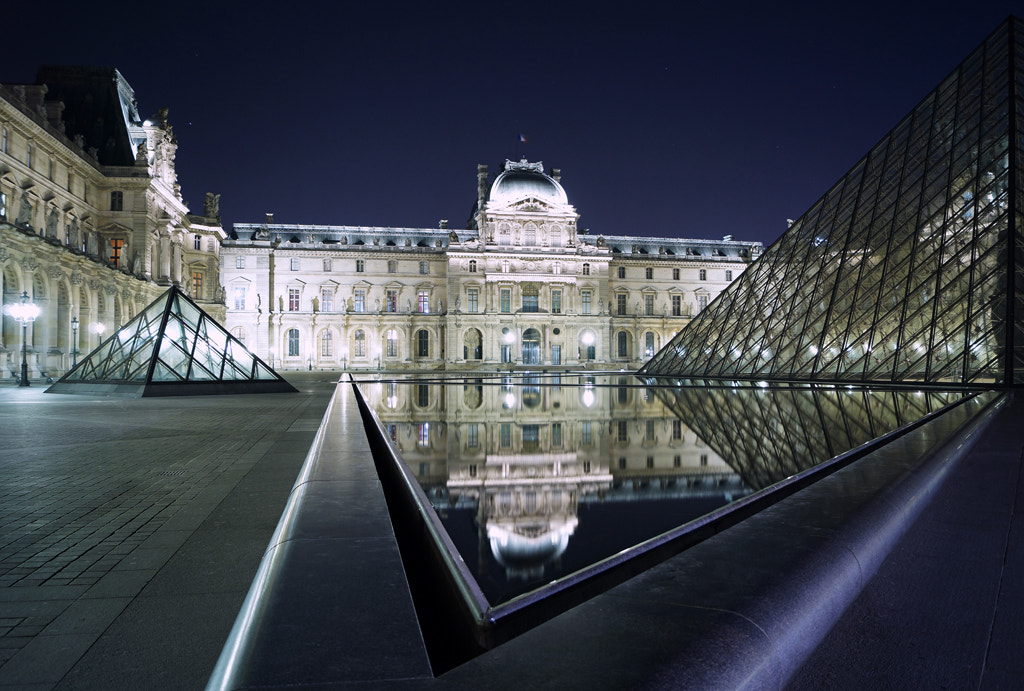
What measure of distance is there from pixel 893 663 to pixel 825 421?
24.3 ft

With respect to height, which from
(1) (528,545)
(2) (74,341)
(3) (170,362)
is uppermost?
(2) (74,341)

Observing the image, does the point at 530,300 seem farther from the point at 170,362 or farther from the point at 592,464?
the point at 592,464

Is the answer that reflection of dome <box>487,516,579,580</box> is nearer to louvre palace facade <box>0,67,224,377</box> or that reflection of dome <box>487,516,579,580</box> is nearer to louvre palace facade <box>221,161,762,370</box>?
louvre palace facade <box>0,67,224,377</box>

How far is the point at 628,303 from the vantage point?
59.6 m

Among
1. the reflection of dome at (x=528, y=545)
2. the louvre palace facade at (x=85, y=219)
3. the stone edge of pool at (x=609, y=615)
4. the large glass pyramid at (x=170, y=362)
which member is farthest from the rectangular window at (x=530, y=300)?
the stone edge of pool at (x=609, y=615)

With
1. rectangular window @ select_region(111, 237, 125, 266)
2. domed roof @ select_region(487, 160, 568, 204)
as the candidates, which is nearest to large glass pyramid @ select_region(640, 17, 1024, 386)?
rectangular window @ select_region(111, 237, 125, 266)

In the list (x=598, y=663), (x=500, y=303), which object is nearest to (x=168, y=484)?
(x=598, y=663)

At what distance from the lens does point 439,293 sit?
56.6 meters

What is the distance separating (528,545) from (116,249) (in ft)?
131

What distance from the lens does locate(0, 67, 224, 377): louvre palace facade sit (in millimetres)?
25766

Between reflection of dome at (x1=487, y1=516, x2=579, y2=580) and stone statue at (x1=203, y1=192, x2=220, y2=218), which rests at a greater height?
stone statue at (x1=203, y1=192, x2=220, y2=218)

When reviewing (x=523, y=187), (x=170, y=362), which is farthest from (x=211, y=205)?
(x=170, y=362)

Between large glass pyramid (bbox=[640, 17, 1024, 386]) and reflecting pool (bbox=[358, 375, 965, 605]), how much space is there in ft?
19.7

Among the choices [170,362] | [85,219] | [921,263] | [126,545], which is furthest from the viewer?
[85,219]
